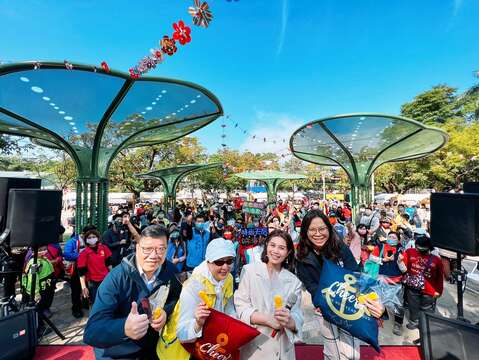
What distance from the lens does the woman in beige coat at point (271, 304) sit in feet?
6.02

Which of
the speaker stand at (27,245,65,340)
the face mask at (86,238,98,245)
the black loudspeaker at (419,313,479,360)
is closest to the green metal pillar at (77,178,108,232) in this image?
the face mask at (86,238,98,245)

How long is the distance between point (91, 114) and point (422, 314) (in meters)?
9.48

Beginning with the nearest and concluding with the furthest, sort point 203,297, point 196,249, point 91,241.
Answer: point 203,297
point 91,241
point 196,249

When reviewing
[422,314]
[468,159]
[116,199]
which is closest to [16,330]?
[422,314]

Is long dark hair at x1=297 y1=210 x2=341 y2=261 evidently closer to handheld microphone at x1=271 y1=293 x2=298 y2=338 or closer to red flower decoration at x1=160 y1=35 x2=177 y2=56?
handheld microphone at x1=271 y1=293 x2=298 y2=338

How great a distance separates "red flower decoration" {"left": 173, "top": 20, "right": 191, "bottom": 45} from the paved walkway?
5.11 meters

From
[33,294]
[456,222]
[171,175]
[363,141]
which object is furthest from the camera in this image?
[171,175]

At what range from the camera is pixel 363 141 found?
41.1ft

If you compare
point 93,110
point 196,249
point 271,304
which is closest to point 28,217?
point 196,249

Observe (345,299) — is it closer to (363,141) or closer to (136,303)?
(136,303)

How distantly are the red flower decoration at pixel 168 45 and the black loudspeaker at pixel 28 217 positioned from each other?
3.16 metres

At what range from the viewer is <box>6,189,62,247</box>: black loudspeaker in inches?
121

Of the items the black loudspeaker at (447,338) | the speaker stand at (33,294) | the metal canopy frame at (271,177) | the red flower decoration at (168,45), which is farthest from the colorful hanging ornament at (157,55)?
the metal canopy frame at (271,177)

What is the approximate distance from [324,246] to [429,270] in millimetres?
2464
